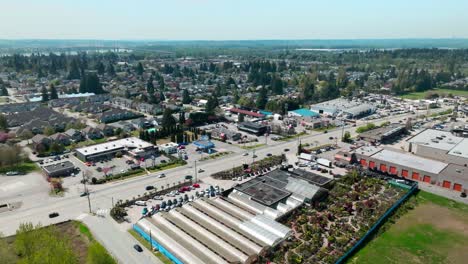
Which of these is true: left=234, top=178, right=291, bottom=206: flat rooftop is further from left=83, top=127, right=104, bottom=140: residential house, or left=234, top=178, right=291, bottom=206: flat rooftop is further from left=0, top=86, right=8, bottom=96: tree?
left=0, top=86, right=8, bottom=96: tree

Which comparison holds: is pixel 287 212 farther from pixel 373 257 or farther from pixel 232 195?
pixel 373 257

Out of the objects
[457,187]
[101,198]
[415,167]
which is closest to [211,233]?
[101,198]

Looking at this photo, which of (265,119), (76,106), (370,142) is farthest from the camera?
(76,106)

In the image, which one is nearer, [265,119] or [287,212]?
[287,212]

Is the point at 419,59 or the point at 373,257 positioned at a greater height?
the point at 419,59

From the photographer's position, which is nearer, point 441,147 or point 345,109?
point 441,147

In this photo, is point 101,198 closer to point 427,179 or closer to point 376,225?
point 376,225

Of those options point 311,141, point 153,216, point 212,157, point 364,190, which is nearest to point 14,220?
point 153,216
